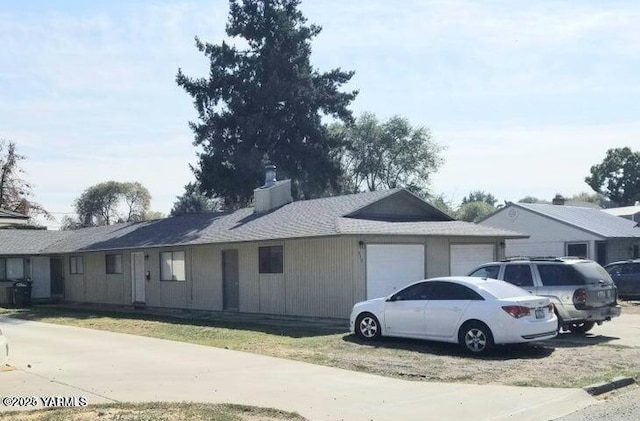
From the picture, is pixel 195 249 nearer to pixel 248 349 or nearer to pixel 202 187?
pixel 248 349

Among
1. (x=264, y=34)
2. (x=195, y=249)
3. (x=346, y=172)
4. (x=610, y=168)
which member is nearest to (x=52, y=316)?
(x=195, y=249)

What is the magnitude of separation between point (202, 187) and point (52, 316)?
20855 millimetres

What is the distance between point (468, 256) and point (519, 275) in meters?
5.91

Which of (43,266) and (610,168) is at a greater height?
(610,168)

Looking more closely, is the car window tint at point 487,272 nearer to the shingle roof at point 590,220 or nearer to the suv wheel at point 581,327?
the suv wheel at point 581,327

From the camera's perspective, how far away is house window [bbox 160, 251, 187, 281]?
26.1 m

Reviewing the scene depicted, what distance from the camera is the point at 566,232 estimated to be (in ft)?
119

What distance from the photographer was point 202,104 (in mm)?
44469

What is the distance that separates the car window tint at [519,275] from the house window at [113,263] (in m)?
18.6

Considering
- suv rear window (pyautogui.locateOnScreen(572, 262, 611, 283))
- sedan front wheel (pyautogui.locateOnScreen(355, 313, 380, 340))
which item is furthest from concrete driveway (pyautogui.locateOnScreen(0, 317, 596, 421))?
suv rear window (pyautogui.locateOnScreen(572, 262, 611, 283))

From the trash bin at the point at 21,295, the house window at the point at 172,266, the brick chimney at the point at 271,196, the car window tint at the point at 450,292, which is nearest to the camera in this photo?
the car window tint at the point at 450,292

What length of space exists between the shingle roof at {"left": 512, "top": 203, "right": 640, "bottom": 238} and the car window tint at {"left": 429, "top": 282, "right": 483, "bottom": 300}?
77.7 feet

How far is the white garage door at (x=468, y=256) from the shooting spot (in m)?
21.8

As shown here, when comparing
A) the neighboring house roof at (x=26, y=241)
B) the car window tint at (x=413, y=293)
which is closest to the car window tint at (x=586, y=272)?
the car window tint at (x=413, y=293)
